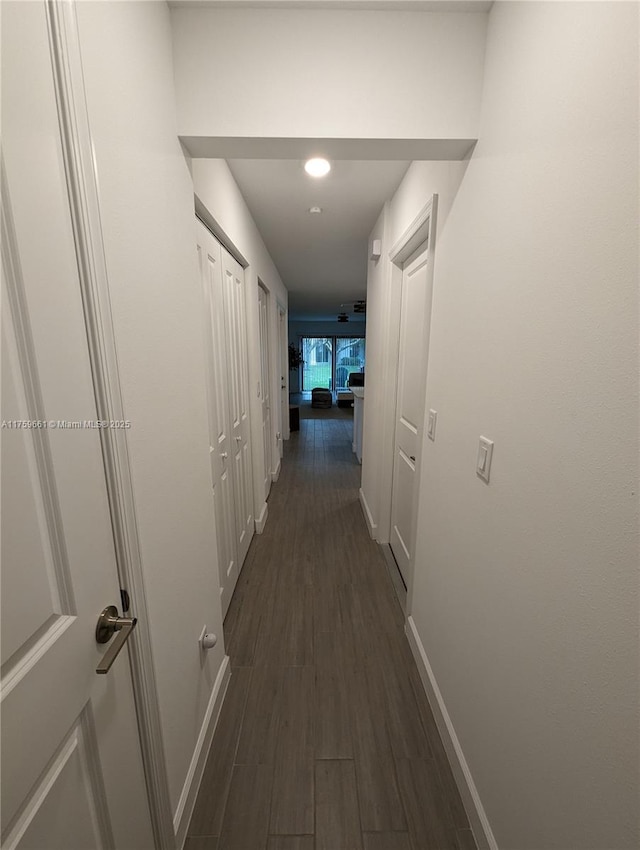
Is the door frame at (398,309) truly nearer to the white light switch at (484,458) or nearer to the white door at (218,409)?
the white light switch at (484,458)

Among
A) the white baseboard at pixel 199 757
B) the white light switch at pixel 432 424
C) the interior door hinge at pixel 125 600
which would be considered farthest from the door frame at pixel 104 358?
the white light switch at pixel 432 424

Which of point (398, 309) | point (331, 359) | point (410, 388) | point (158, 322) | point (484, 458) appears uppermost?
point (398, 309)

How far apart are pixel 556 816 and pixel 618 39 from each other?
151cm

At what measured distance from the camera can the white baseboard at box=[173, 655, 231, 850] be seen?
103 cm

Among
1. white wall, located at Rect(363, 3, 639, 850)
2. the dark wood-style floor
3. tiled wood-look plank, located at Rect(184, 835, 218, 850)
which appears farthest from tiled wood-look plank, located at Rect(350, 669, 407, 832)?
tiled wood-look plank, located at Rect(184, 835, 218, 850)

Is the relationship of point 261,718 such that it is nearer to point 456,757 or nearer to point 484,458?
point 456,757

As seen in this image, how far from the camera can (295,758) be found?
126cm

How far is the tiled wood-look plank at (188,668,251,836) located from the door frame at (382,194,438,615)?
93 cm

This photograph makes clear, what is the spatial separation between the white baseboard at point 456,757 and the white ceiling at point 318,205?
2.54 metres

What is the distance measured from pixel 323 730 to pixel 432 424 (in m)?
1.35

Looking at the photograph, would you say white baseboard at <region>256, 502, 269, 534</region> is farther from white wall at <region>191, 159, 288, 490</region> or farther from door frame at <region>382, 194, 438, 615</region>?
door frame at <region>382, 194, 438, 615</region>

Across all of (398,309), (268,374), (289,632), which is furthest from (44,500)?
(268,374)

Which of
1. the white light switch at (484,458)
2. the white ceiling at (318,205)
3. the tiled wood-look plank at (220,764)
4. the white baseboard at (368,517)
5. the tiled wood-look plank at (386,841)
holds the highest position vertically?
the white ceiling at (318,205)

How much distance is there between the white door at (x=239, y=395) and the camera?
78.4 inches
